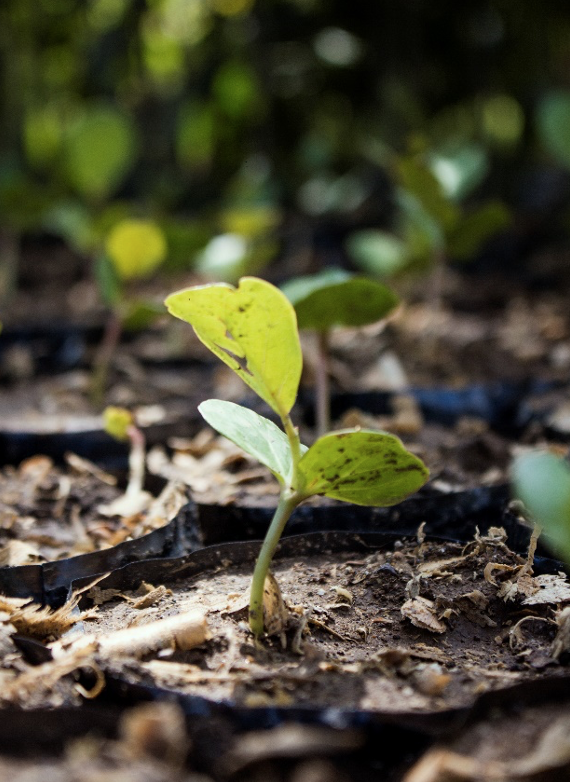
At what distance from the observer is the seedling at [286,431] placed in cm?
63

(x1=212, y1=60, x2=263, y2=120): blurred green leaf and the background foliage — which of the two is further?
(x1=212, y1=60, x2=263, y2=120): blurred green leaf

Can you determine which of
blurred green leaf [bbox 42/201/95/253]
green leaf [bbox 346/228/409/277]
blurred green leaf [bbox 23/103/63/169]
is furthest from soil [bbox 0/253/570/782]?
blurred green leaf [bbox 23/103/63/169]

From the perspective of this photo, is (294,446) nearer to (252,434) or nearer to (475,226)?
(252,434)

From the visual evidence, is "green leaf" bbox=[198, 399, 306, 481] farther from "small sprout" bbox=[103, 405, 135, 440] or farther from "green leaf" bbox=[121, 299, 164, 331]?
"green leaf" bbox=[121, 299, 164, 331]

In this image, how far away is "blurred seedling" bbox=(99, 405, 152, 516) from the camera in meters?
1.08

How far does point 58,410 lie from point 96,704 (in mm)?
988

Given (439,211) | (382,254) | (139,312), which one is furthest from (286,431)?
(382,254)

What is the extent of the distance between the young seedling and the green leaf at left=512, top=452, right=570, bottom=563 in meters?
0.53

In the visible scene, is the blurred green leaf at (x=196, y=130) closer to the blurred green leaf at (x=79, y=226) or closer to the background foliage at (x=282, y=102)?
the background foliage at (x=282, y=102)

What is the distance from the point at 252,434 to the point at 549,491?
0.80 feet

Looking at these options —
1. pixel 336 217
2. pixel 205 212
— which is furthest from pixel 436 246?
pixel 205 212

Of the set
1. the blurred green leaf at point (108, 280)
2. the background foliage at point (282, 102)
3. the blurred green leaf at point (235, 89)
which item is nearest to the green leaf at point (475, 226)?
the blurred green leaf at point (108, 280)

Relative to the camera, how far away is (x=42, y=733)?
1.83ft

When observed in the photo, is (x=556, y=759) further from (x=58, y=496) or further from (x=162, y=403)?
(x=162, y=403)
